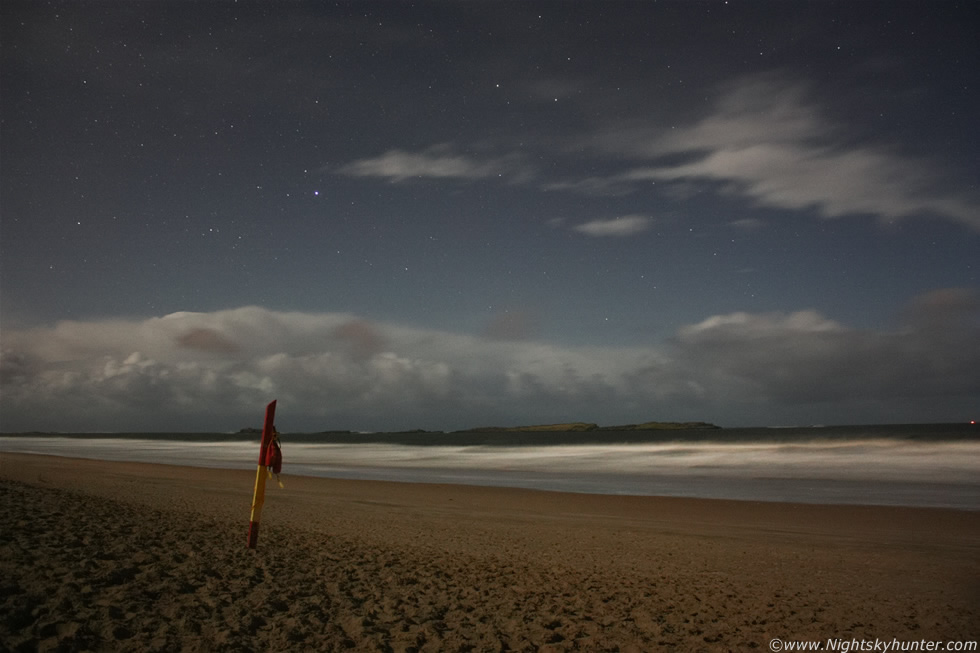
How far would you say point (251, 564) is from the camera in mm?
8703

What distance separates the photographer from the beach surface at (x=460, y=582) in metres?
6.33

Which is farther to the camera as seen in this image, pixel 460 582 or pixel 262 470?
pixel 262 470

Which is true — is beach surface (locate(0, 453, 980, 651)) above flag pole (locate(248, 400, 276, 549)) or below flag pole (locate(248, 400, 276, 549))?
below

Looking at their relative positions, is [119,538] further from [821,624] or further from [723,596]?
[821,624]

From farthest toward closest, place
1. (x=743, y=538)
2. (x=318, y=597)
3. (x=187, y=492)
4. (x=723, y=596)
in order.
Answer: (x=187, y=492)
(x=743, y=538)
(x=723, y=596)
(x=318, y=597)

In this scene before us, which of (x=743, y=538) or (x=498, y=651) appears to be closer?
(x=498, y=651)

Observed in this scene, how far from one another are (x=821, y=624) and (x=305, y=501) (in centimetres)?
1619

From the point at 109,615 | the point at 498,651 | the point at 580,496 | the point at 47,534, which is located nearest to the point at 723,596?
the point at 498,651

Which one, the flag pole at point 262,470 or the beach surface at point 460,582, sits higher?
the flag pole at point 262,470

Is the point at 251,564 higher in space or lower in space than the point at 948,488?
higher

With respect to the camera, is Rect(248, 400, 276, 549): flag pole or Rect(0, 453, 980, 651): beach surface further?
Rect(248, 400, 276, 549): flag pole

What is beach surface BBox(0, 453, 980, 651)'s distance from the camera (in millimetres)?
6328

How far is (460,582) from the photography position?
895cm

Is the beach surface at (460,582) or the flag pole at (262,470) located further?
the flag pole at (262,470)
